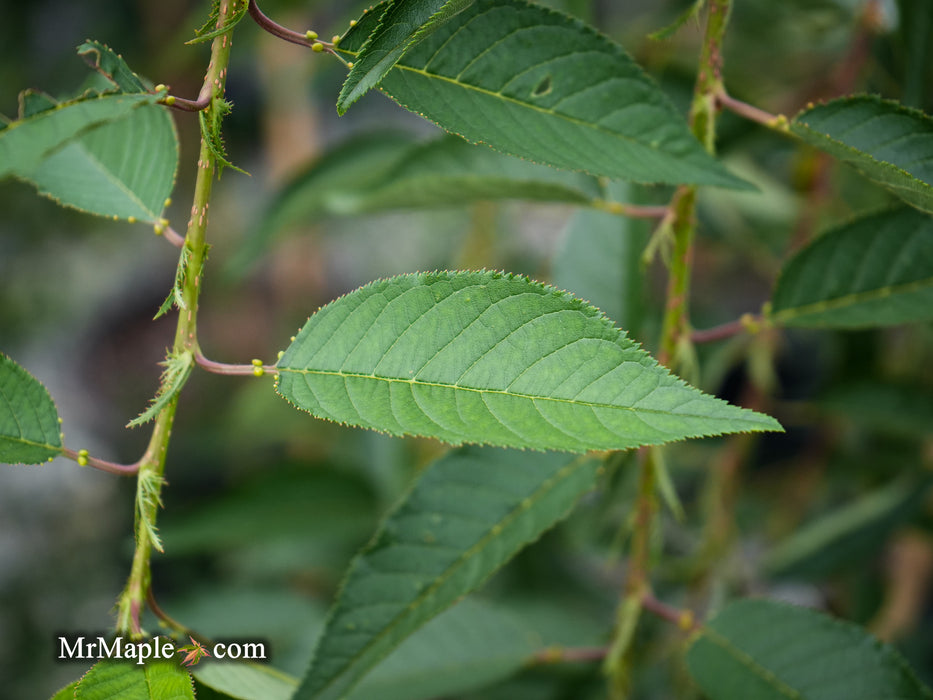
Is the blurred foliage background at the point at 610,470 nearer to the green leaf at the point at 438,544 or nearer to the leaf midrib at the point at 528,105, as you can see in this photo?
the green leaf at the point at 438,544

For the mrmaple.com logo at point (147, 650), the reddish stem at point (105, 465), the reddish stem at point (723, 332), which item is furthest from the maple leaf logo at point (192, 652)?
the reddish stem at point (723, 332)

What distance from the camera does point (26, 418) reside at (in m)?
0.46

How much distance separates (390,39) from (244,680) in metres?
0.42

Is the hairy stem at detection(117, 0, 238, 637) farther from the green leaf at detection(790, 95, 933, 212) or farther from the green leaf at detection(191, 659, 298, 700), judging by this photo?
the green leaf at detection(790, 95, 933, 212)

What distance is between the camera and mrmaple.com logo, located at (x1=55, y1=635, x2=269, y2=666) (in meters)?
0.43

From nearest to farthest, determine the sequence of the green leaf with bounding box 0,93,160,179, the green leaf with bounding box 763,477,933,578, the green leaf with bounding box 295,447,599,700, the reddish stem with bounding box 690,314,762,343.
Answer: the green leaf with bounding box 0,93,160,179 → the green leaf with bounding box 295,447,599,700 → the reddish stem with bounding box 690,314,762,343 → the green leaf with bounding box 763,477,933,578

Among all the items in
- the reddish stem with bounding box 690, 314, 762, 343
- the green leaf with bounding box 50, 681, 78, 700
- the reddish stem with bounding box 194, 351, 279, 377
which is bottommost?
the green leaf with bounding box 50, 681, 78, 700

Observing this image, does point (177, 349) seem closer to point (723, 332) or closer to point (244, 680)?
point (244, 680)

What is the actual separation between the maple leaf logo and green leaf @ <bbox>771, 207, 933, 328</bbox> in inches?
20.7

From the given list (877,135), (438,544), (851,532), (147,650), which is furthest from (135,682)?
(851,532)

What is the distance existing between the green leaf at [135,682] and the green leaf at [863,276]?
54 cm

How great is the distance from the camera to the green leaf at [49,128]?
321 millimetres

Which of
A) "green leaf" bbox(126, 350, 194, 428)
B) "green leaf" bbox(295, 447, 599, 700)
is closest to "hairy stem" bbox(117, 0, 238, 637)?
"green leaf" bbox(126, 350, 194, 428)

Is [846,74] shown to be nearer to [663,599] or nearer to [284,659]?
[663,599]
